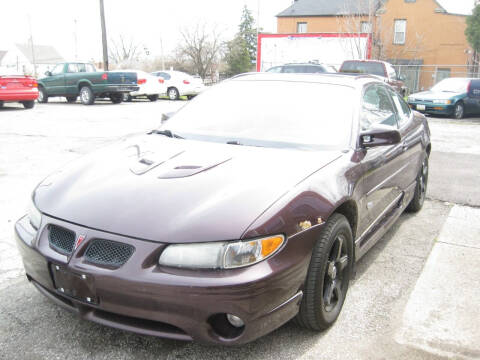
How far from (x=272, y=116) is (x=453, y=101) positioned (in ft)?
45.4

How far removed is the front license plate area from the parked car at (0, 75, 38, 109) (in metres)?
14.0

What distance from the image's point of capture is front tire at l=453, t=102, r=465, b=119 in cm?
1545

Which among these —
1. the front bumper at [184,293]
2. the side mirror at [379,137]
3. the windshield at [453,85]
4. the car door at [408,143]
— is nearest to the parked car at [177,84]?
the windshield at [453,85]

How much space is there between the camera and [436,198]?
571 centimetres

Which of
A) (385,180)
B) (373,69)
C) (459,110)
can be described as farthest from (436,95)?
(385,180)

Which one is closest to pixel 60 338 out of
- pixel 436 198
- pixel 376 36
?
pixel 436 198

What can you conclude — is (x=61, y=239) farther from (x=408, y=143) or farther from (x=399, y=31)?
(x=399, y=31)

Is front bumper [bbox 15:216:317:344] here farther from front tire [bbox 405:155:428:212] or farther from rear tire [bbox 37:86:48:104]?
rear tire [bbox 37:86:48:104]

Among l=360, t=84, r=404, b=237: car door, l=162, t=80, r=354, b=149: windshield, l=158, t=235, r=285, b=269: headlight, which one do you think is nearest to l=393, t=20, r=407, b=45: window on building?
l=360, t=84, r=404, b=237: car door

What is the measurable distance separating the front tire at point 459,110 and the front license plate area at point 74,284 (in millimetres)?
15610

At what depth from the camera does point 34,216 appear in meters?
2.63

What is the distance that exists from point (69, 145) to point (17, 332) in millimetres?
6482

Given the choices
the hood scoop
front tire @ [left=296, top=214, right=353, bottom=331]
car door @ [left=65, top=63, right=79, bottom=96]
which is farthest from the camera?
car door @ [left=65, top=63, right=79, bottom=96]

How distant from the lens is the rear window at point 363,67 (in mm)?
15875
